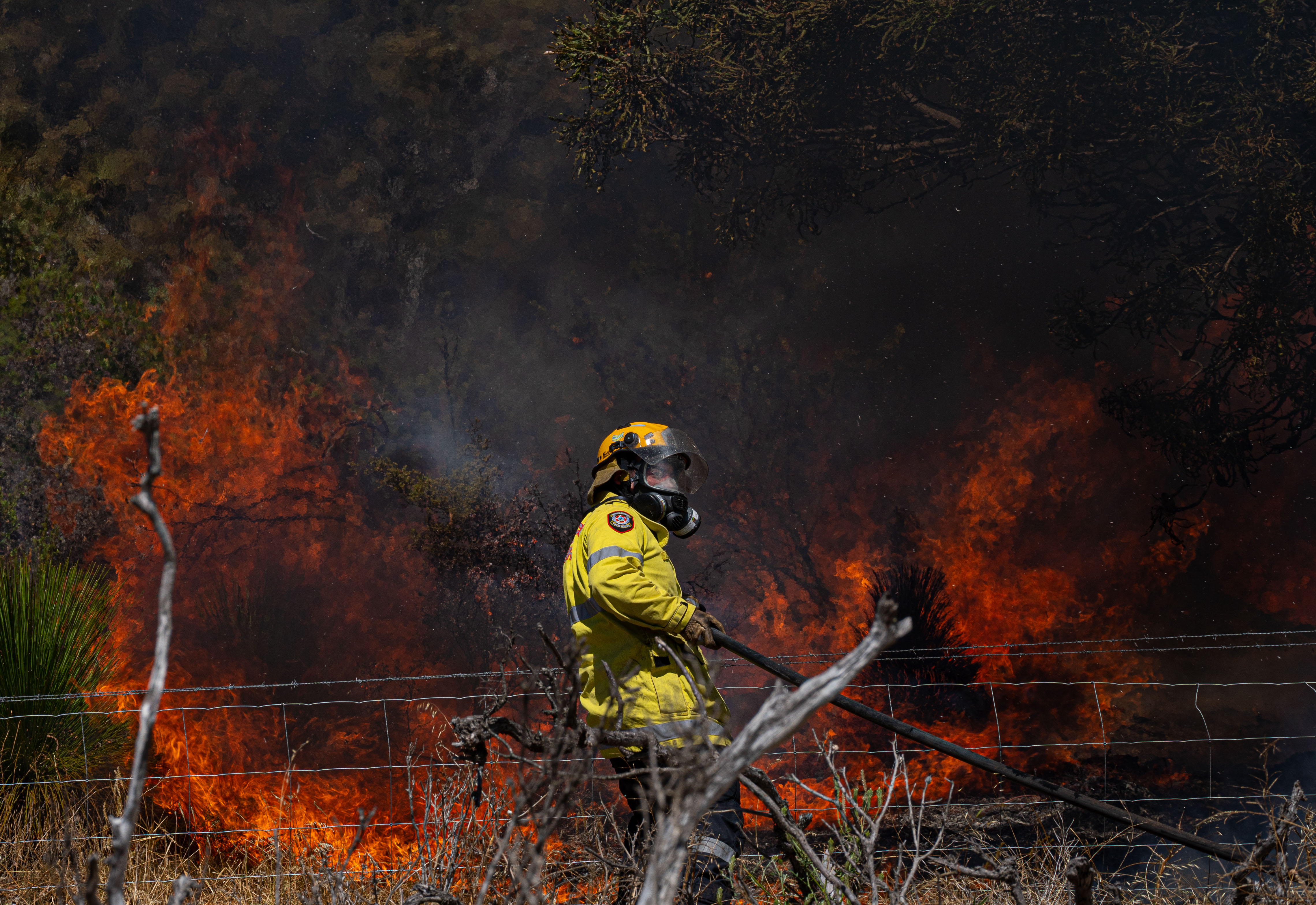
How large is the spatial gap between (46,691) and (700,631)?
10.1 ft

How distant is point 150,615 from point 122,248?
79.0 inches

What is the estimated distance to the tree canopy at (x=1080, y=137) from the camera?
174 inches

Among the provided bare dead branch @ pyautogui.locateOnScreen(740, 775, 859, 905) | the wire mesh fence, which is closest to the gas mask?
bare dead branch @ pyautogui.locateOnScreen(740, 775, 859, 905)

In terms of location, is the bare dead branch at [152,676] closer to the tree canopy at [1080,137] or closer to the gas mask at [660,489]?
the gas mask at [660,489]

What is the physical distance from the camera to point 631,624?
2.23 m

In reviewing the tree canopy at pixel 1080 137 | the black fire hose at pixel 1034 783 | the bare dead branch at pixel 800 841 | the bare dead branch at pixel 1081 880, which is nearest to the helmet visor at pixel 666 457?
the black fire hose at pixel 1034 783

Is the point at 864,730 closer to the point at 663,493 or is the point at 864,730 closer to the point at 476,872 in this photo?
the point at 663,493

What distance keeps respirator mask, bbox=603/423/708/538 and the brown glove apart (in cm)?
30

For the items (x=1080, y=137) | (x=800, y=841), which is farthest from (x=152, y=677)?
(x=1080, y=137)

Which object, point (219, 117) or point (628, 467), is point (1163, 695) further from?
point (219, 117)

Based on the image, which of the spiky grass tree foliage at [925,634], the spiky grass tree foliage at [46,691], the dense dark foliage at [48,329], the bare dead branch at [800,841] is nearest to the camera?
the bare dead branch at [800,841]

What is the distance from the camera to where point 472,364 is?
16.6 ft

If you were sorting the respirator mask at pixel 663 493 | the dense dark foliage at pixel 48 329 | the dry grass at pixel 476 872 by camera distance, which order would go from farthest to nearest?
the dense dark foliage at pixel 48 329, the respirator mask at pixel 663 493, the dry grass at pixel 476 872

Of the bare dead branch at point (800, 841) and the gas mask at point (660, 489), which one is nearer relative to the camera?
the bare dead branch at point (800, 841)
